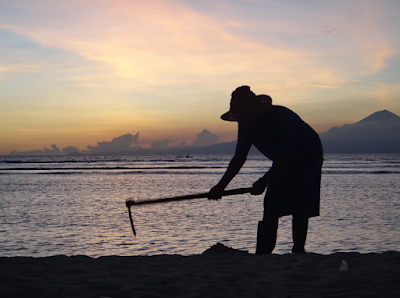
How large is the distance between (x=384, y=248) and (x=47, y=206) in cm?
889

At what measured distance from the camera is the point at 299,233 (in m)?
4.60

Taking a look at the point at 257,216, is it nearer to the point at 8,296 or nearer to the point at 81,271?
the point at 81,271

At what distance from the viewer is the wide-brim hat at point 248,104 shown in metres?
4.12

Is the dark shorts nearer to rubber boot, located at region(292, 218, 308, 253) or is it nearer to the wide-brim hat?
rubber boot, located at region(292, 218, 308, 253)

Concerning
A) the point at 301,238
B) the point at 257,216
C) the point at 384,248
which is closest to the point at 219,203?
the point at 257,216

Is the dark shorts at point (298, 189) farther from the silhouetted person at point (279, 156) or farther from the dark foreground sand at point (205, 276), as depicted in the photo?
the dark foreground sand at point (205, 276)

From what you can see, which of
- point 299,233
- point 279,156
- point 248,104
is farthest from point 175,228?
point 248,104

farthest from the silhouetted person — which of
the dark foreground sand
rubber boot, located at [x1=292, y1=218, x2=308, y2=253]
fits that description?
the dark foreground sand

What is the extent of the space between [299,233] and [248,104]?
1.50 metres

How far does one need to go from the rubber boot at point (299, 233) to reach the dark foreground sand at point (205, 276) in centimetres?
15

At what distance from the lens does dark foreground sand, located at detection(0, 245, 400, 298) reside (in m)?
3.39

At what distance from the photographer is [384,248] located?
6480 mm

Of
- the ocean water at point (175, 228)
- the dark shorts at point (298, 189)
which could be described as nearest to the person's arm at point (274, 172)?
the dark shorts at point (298, 189)

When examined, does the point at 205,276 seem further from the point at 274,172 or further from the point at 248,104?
the point at 248,104
